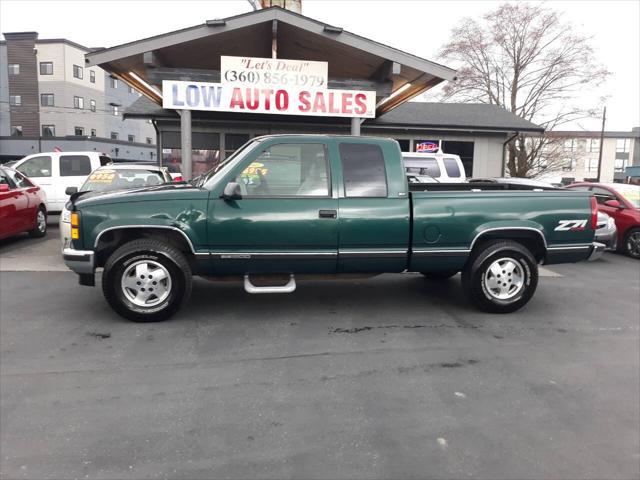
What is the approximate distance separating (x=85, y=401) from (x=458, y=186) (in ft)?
16.4

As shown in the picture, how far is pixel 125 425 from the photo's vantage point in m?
3.26

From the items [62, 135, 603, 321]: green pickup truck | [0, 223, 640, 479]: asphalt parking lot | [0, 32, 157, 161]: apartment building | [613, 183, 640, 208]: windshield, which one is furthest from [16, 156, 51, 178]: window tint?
[0, 32, 157, 161]: apartment building

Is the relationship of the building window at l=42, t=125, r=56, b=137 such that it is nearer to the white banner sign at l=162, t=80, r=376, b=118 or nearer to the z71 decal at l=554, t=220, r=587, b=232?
the white banner sign at l=162, t=80, r=376, b=118

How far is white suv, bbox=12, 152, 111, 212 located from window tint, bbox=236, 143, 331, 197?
9.43 m

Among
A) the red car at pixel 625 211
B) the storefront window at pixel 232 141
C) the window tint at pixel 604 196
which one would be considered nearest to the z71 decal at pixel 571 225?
the red car at pixel 625 211

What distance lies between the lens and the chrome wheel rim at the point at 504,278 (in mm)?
5694

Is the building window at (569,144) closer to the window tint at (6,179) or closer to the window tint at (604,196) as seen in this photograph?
the window tint at (604,196)

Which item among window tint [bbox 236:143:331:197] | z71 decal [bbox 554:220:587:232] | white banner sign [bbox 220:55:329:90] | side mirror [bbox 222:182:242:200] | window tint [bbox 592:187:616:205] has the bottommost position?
z71 decal [bbox 554:220:587:232]

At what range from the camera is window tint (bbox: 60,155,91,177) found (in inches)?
519

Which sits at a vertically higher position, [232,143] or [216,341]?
[232,143]

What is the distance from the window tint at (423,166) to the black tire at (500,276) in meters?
7.51

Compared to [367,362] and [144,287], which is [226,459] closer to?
[367,362]

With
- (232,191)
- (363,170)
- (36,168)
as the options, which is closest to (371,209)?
(363,170)

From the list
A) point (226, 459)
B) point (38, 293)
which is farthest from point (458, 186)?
point (38, 293)
